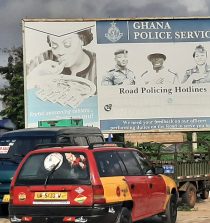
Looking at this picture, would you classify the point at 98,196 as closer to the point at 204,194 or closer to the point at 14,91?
the point at 204,194

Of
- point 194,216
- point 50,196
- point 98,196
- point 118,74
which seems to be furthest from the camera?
point 118,74

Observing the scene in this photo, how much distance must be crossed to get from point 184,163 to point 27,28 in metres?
11.2

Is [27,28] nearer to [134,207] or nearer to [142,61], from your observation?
[142,61]

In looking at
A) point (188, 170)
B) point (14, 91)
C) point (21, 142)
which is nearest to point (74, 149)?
point (21, 142)

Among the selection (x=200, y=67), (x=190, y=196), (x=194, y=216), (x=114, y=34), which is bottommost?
(x=194, y=216)

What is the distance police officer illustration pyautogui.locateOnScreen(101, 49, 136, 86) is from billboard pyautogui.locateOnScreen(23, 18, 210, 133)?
0.13 feet

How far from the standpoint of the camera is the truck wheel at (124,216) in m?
8.33

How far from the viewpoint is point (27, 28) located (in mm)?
22875

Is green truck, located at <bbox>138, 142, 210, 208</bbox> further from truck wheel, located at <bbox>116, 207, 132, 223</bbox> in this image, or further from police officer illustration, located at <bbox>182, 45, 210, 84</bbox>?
police officer illustration, located at <bbox>182, 45, 210, 84</bbox>

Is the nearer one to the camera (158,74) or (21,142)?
(21,142)

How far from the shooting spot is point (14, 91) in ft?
180

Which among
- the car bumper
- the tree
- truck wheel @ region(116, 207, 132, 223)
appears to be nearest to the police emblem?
truck wheel @ region(116, 207, 132, 223)

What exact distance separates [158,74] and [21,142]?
36.4ft

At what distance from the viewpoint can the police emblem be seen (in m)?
22.9
